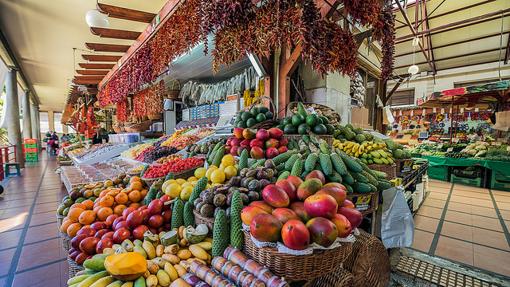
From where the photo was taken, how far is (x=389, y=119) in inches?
254

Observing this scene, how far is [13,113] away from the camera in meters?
8.59

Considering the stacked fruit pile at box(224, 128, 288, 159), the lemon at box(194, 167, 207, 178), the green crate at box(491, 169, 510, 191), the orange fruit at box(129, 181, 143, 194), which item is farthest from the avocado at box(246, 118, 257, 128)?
the green crate at box(491, 169, 510, 191)

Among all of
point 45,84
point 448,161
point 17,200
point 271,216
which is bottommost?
point 17,200

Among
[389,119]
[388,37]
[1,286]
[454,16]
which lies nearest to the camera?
[1,286]

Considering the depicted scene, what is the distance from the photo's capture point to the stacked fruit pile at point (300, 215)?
0.98 m

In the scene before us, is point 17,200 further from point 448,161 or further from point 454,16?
point 454,16

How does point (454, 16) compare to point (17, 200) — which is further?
point (454, 16)

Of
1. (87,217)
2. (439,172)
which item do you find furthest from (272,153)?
(439,172)

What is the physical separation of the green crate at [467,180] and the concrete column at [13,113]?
1468 cm

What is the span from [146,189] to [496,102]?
10899 mm

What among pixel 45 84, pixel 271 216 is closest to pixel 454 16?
pixel 271 216

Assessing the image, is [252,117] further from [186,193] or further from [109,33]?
[109,33]

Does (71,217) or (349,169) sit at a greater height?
(349,169)

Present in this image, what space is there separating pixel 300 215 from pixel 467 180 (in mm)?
7592
